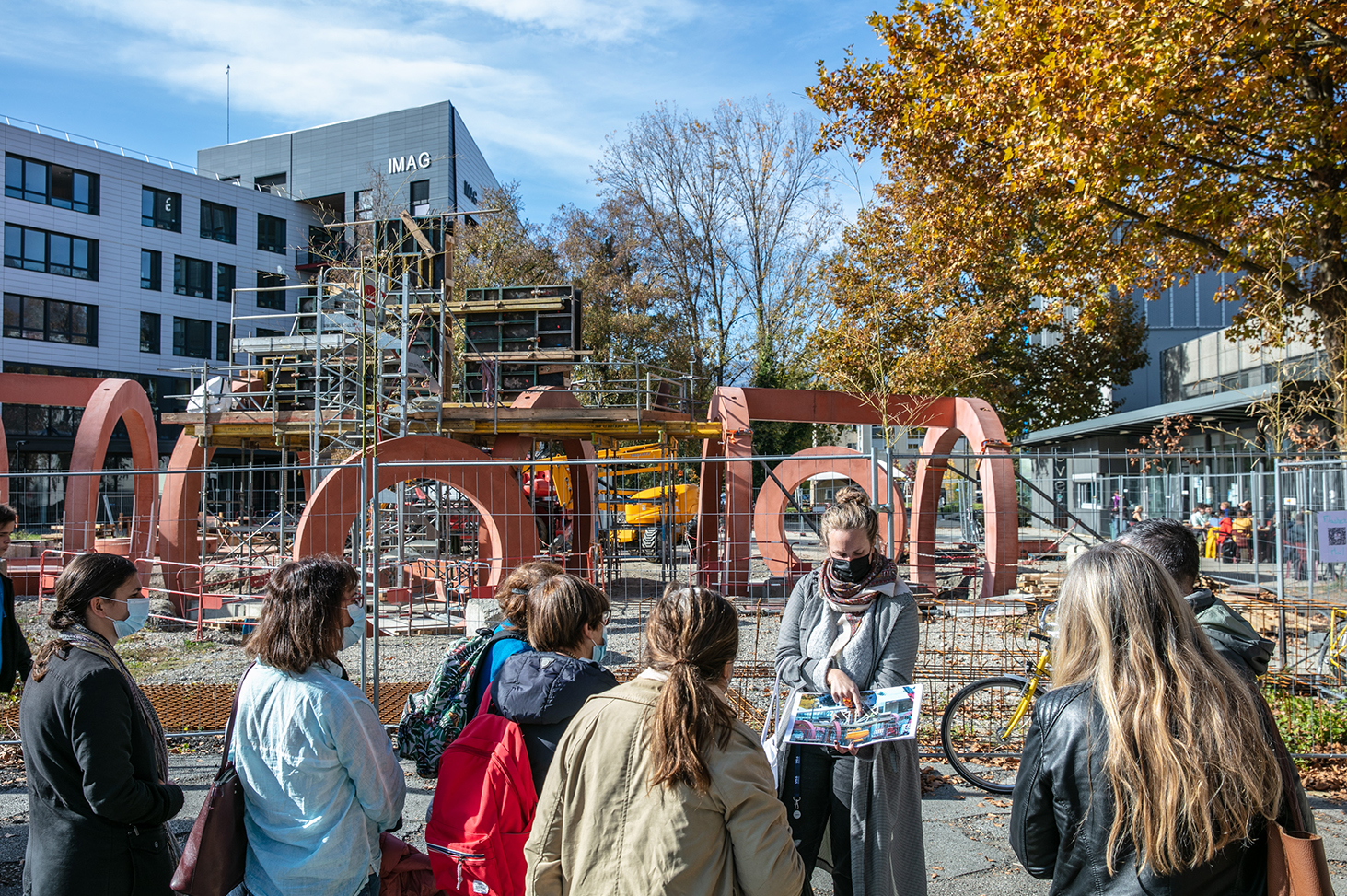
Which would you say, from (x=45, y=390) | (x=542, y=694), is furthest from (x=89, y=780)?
(x=45, y=390)

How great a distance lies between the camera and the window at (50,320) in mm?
32250

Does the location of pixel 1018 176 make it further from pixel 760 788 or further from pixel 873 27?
pixel 760 788

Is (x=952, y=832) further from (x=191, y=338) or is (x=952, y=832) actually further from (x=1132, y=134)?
(x=191, y=338)

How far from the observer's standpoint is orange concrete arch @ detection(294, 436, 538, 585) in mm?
10898

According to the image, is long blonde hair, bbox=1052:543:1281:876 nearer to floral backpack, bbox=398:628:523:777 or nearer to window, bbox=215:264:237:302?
floral backpack, bbox=398:628:523:777

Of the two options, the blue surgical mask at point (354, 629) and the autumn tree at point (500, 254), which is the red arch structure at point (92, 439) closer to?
the blue surgical mask at point (354, 629)

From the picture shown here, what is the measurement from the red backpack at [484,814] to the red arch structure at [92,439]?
11782 mm

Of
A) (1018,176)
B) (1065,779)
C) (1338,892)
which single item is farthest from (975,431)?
(1065,779)

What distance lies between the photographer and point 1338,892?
3.86 meters

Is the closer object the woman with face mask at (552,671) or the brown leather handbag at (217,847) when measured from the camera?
the brown leather handbag at (217,847)

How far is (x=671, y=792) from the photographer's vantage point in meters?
1.97

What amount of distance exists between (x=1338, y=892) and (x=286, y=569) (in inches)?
175

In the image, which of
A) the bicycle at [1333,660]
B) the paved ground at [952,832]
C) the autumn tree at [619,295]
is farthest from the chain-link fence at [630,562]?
the autumn tree at [619,295]

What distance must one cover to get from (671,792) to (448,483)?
391 inches
